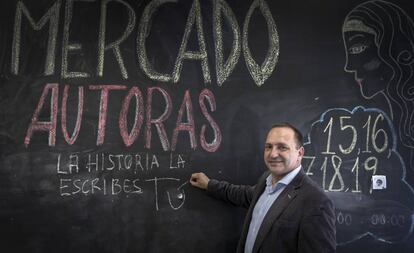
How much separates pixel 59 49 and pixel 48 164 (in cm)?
73

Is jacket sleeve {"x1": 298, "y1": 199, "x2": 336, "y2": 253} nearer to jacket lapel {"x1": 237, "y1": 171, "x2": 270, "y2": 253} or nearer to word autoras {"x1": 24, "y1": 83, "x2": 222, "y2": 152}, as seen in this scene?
jacket lapel {"x1": 237, "y1": 171, "x2": 270, "y2": 253}

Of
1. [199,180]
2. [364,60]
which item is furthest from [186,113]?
[364,60]

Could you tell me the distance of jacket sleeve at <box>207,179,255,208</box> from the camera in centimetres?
251

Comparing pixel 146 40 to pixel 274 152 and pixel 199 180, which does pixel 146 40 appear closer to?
pixel 199 180

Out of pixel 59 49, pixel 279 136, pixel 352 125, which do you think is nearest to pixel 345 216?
pixel 352 125

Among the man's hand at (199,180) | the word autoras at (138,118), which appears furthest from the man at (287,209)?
the word autoras at (138,118)

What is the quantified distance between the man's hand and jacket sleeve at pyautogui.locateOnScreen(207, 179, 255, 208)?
0.03 m

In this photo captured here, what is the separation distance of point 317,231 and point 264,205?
364mm

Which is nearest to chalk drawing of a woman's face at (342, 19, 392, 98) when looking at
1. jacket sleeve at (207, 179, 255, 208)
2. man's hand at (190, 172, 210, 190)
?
jacket sleeve at (207, 179, 255, 208)

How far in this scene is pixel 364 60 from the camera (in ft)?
8.84

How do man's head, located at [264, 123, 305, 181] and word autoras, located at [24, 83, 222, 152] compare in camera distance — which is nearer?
man's head, located at [264, 123, 305, 181]

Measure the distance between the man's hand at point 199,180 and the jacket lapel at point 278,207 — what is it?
1.96 feet

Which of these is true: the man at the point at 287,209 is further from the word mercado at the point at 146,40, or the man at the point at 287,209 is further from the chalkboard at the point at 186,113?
the word mercado at the point at 146,40

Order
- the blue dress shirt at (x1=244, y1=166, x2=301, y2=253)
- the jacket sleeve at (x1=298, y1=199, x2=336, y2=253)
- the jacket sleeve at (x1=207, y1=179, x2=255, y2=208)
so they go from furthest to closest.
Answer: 1. the jacket sleeve at (x1=207, y1=179, x2=255, y2=208)
2. the blue dress shirt at (x1=244, y1=166, x2=301, y2=253)
3. the jacket sleeve at (x1=298, y1=199, x2=336, y2=253)
